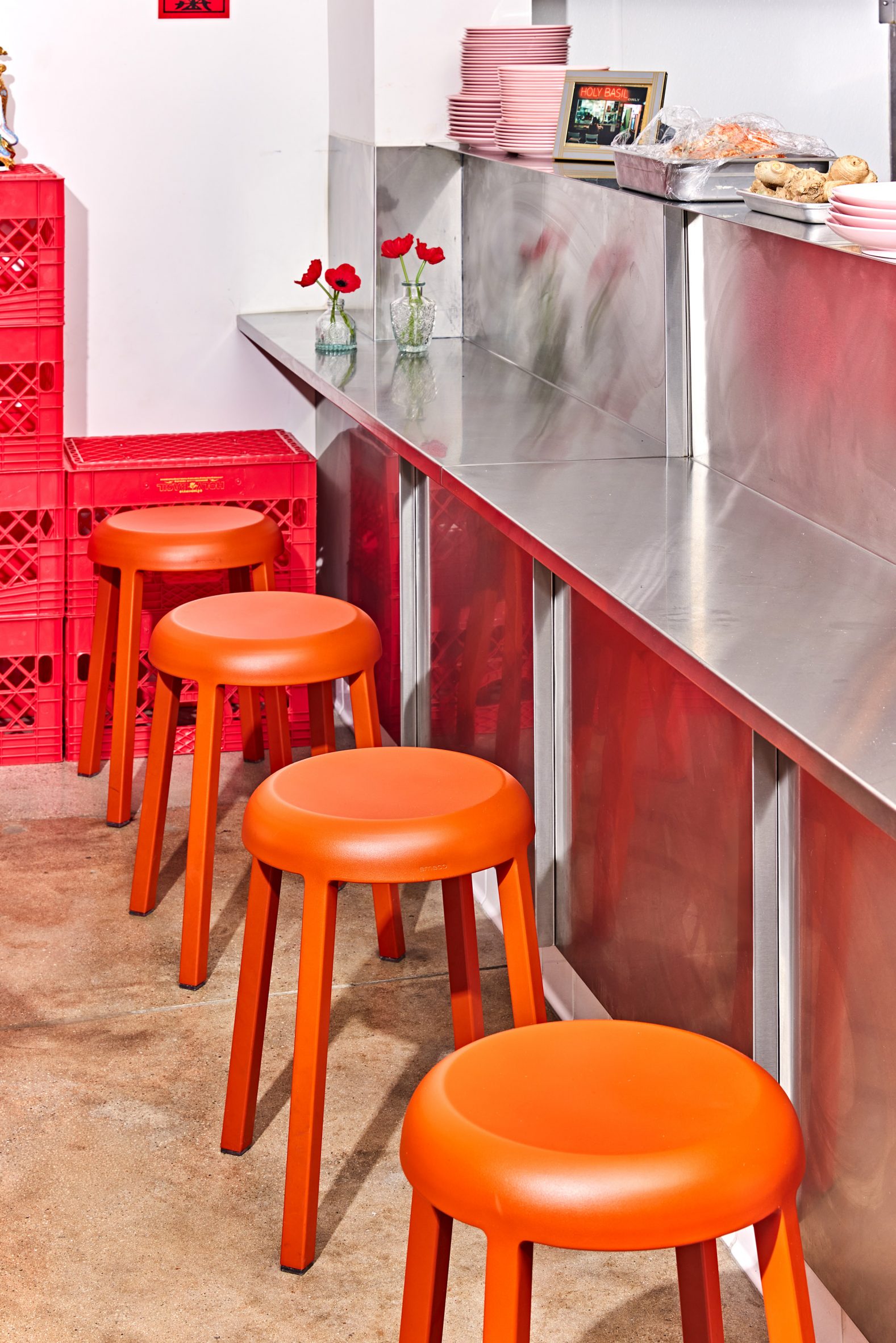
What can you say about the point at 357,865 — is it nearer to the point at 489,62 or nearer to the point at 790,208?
the point at 790,208

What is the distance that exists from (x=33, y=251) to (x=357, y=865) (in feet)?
8.16

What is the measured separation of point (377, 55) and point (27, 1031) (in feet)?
8.91

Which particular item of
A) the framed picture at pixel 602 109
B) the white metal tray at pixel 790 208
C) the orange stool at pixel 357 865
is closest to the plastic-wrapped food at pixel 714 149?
the white metal tray at pixel 790 208

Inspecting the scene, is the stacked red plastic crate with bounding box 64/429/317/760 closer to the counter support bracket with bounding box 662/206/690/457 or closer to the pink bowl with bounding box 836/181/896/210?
the counter support bracket with bounding box 662/206/690/457

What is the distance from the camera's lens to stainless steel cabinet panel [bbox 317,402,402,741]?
11.5 feet

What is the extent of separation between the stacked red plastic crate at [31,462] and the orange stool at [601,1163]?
9.00 ft

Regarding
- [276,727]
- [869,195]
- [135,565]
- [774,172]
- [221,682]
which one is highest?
[774,172]

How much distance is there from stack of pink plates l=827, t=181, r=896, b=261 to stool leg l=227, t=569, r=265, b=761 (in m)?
2.00

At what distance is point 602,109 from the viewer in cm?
337

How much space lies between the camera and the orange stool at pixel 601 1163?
1.16m

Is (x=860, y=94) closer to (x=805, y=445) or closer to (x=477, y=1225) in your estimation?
(x=805, y=445)

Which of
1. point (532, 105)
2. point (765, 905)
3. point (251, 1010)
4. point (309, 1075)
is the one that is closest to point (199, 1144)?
point (251, 1010)

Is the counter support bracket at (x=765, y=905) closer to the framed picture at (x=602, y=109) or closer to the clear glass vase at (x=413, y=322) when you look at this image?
the framed picture at (x=602, y=109)

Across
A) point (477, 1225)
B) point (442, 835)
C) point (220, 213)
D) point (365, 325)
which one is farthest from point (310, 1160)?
point (220, 213)
